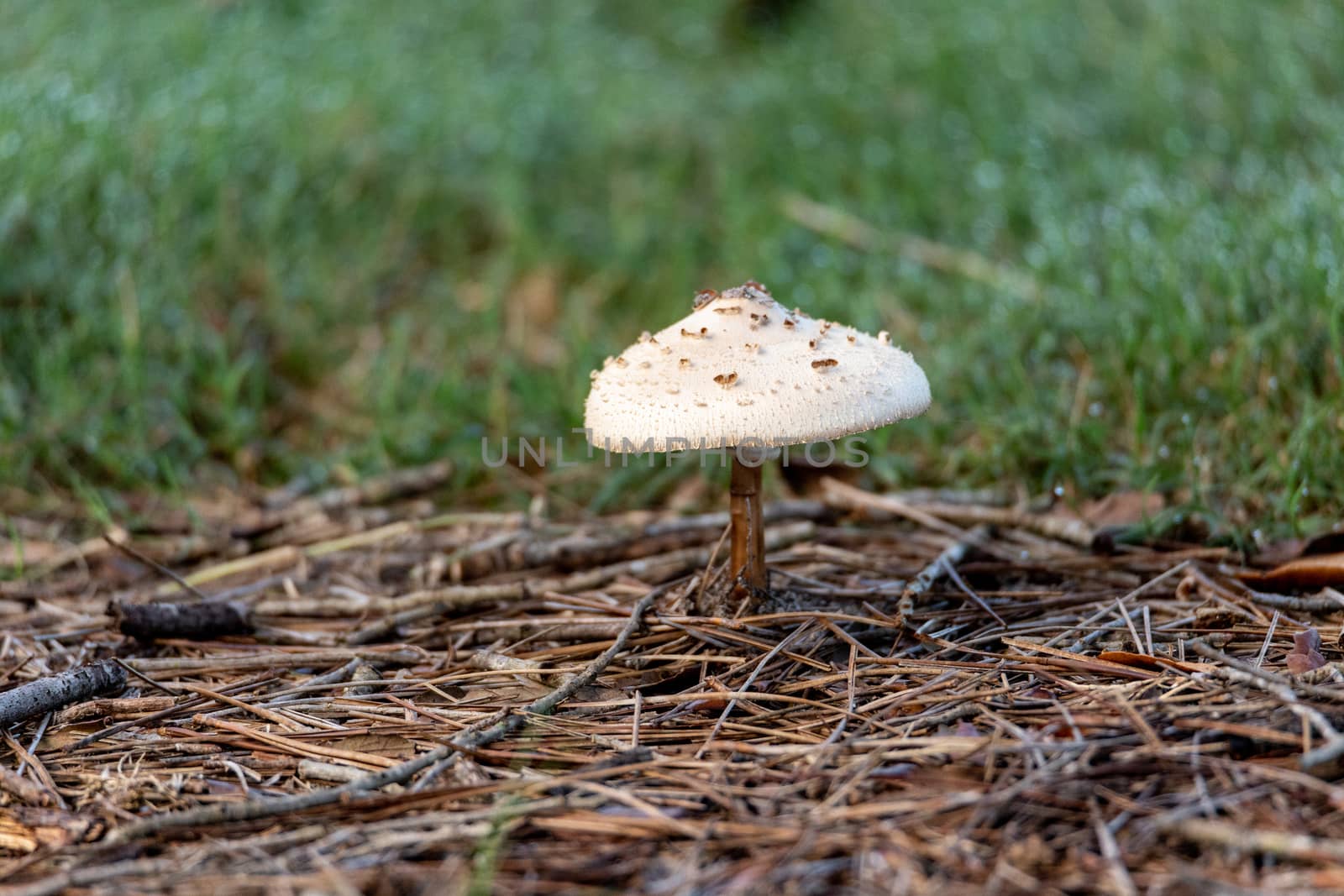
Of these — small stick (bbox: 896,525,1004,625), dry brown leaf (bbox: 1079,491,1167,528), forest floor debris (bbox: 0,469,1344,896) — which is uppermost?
dry brown leaf (bbox: 1079,491,1167,528)

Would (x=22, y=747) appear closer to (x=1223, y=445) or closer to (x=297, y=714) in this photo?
(x=297, y=714)

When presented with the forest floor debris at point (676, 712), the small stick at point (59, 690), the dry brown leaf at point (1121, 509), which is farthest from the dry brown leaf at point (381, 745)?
the dry brown leaf at point (1121, 509)

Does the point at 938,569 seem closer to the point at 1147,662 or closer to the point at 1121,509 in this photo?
the point at 1147,662

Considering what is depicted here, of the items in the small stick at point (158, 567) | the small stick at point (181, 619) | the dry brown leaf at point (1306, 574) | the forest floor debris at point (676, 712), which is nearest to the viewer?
the forest floor debris at point (676, 712)

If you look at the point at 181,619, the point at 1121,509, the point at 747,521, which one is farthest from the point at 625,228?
the point at 181,619

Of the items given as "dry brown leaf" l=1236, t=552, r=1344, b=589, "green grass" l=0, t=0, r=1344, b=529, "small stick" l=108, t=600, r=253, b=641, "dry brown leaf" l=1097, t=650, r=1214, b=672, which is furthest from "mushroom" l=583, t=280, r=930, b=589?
"green grass" l=0, t=0, r=1344, b=529

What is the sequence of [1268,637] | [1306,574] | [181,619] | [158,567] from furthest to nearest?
[158,567] < [181,619] < [1306,574] < [1268,637]

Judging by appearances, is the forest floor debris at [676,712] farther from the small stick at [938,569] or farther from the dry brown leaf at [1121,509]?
the dry brown leaf at [1121,509]

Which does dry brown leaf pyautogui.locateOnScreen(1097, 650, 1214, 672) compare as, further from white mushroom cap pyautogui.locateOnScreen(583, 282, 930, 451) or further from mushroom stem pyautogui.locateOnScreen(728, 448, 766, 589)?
mushroom stem pyautogui.locateOnScreen(728, 448, 766, 589)
